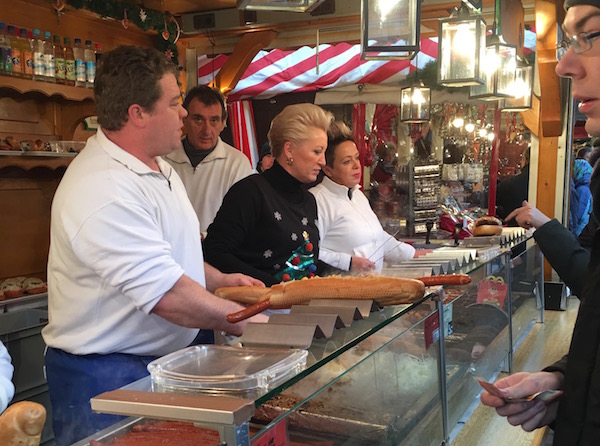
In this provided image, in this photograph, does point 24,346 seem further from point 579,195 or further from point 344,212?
point 579,195

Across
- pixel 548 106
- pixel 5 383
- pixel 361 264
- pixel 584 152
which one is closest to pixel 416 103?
pixel 548 106

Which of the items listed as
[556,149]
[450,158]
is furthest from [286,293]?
[450,158]

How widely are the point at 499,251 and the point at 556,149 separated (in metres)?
4.14

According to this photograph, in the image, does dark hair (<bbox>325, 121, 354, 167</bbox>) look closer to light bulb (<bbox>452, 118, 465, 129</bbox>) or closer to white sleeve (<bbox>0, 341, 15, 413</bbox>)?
white sleeve (<bbox>0, 341, 15, 413</bbox>)

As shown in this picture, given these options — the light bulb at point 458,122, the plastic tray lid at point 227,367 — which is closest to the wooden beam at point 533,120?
the light bulb at point 458,122

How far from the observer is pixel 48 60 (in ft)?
15.2

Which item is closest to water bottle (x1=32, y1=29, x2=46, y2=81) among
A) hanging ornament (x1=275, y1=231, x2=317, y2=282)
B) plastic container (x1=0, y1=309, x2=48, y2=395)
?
plastic container (x1=0, y1=309, x2=48, y2=395)

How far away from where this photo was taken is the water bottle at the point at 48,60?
15.2ft

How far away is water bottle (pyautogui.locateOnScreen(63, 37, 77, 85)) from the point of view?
484 centimetres

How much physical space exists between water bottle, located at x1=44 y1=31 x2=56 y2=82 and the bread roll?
4.09m

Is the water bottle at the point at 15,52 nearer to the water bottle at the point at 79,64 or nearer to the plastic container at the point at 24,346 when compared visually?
the water bottle at the point at 79,64

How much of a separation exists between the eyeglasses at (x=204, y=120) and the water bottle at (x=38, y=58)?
55.5 inches

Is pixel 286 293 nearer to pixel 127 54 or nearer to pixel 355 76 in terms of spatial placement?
pixel 127 54

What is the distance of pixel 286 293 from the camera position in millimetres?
1646
